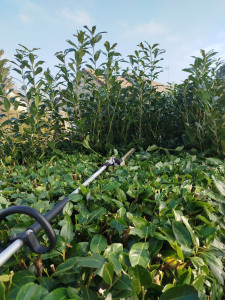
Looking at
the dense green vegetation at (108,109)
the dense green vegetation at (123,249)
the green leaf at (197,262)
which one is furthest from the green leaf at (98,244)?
the dense green vegetation at (108,109)

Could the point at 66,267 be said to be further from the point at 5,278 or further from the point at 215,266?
the point at 215,266

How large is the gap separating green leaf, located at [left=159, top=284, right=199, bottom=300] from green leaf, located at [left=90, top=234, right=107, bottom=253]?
267mm

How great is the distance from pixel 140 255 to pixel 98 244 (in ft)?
0.53

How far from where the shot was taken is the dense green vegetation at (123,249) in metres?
0.70

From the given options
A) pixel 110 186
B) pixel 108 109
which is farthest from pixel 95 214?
pixel 108 109

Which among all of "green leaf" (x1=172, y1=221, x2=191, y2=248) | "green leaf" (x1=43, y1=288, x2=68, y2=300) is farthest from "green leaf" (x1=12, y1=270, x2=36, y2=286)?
"green leaf" (x1=172, y1=221, x2=191, y2=248)

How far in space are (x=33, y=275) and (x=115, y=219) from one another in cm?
39

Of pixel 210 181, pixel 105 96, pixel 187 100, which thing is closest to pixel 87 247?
pixel 210 181

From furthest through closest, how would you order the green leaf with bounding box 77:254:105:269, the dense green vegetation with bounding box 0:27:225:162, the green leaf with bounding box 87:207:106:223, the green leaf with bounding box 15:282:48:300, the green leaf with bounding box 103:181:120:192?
the dense green vegetation with bounding box 0:27:225:162 < the green leaf with bounding box 103:181:120:192 < the green leaf with bounding box 87:207:106:223 < the green leaf with bounding box 77:254:105:269 < the green leaf with bounding box 15:282:48:300

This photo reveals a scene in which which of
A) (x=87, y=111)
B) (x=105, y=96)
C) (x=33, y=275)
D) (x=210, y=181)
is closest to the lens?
(x=33, y=275)

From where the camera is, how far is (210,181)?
1.51 m

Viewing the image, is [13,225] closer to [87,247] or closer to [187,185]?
[87,247]

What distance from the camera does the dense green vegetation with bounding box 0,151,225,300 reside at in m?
0.70

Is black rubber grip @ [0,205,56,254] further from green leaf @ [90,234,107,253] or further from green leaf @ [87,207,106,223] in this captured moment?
green leaf @ [87,207,106,223]
